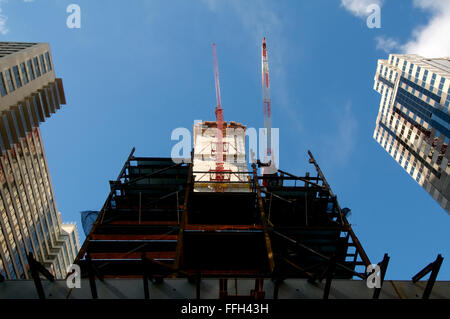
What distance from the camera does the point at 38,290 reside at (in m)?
7.95

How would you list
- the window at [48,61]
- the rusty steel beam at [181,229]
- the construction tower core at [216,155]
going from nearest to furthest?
the rusty steel beam at [181,229], the construction tower core at [216,155], the window at [48,61]

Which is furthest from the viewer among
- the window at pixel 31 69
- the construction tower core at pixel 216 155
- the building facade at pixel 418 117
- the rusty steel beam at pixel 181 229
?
the building facade at pixel 418 117

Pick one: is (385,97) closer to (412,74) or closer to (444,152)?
(412,74)

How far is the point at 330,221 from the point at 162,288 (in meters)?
14.2

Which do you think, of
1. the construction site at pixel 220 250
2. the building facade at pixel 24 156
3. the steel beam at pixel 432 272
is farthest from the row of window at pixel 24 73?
the steel beam at pixel 432 272

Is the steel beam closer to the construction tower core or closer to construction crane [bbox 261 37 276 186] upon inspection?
the construction tower core

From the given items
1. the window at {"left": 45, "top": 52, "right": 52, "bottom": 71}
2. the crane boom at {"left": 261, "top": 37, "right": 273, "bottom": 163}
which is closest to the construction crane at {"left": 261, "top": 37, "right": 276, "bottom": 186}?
the crane boom at {"left": 261, "top": 37, "right": 273, "bottom": 163}

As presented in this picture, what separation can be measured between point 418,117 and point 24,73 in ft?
262

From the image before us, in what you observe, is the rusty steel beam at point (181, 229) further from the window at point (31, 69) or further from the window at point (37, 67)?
the window at point (37, 67)

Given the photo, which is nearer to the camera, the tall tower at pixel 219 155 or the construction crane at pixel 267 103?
the tall tower at pixel 219 155

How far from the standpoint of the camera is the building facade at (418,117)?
2489 inches

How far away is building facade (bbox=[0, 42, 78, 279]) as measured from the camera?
4781cm

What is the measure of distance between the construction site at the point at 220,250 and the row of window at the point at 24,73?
1231 inches
